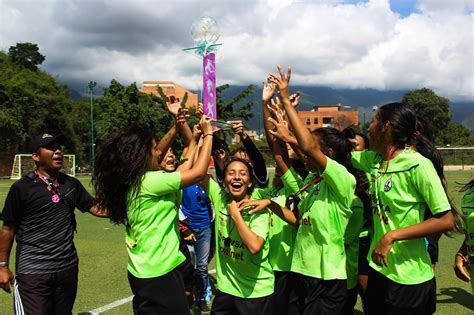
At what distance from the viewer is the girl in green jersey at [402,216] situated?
101 inches

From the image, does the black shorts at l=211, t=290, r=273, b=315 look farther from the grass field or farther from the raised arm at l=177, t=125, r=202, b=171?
the grass field

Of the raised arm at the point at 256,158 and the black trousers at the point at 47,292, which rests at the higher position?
the raised arm at the point at 256,158

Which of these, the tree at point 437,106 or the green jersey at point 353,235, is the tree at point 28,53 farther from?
the green jersey at point 353,235

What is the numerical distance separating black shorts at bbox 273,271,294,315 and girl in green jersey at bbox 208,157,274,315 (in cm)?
27

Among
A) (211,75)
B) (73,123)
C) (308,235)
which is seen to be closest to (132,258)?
(308,235)

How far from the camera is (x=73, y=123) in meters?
53.8

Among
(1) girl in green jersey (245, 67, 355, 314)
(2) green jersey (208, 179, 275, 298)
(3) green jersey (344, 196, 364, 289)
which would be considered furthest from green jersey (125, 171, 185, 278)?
(3) green jersey (344, 196, 364, 289)

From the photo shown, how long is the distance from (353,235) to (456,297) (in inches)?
124

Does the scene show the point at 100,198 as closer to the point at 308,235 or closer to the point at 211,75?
the point at 308,235

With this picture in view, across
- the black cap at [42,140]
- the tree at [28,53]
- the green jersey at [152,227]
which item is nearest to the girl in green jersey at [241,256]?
the green jersey at [152,227]

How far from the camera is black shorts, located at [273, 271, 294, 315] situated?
332cm

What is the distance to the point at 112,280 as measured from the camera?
6352 mm

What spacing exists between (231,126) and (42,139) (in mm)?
1589

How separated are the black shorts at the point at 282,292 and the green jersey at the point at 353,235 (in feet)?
1.55
